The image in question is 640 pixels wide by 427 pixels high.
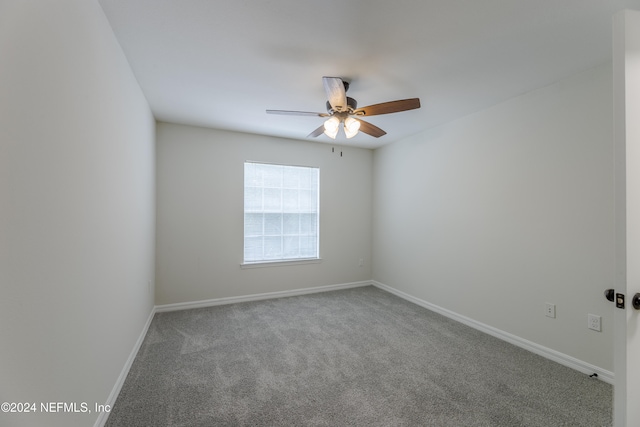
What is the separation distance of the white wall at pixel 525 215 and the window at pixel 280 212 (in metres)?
1.60

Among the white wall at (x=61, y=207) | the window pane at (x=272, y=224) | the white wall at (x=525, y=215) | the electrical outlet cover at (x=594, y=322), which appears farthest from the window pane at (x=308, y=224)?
the electrical outlet cover at (x=594, y=322)

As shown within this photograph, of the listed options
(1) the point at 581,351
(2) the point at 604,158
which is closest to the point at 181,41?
(2) the point at 604,158

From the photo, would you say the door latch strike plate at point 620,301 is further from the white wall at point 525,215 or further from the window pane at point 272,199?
the window pane at point 272,199

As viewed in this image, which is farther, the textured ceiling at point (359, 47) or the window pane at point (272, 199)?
the window pane at point (272, 199)

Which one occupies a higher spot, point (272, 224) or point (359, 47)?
point (359, 47)

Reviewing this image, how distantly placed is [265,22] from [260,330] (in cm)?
279

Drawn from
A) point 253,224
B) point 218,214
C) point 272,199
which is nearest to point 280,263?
point 253,224

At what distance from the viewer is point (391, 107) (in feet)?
7.39

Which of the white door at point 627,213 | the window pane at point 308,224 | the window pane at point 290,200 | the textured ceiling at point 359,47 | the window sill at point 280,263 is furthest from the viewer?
the window pane at point 308,224

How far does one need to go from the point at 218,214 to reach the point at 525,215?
3617mm

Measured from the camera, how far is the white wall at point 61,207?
87 cm

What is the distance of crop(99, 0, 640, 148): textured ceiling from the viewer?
1.57 m

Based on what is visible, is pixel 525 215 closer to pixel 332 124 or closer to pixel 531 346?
pixel 531 346

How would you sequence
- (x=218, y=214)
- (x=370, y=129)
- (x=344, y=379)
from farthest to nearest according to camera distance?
1. (x=218, y=214)
2. (x=370, y=129)
3. (x=344, y=379)
